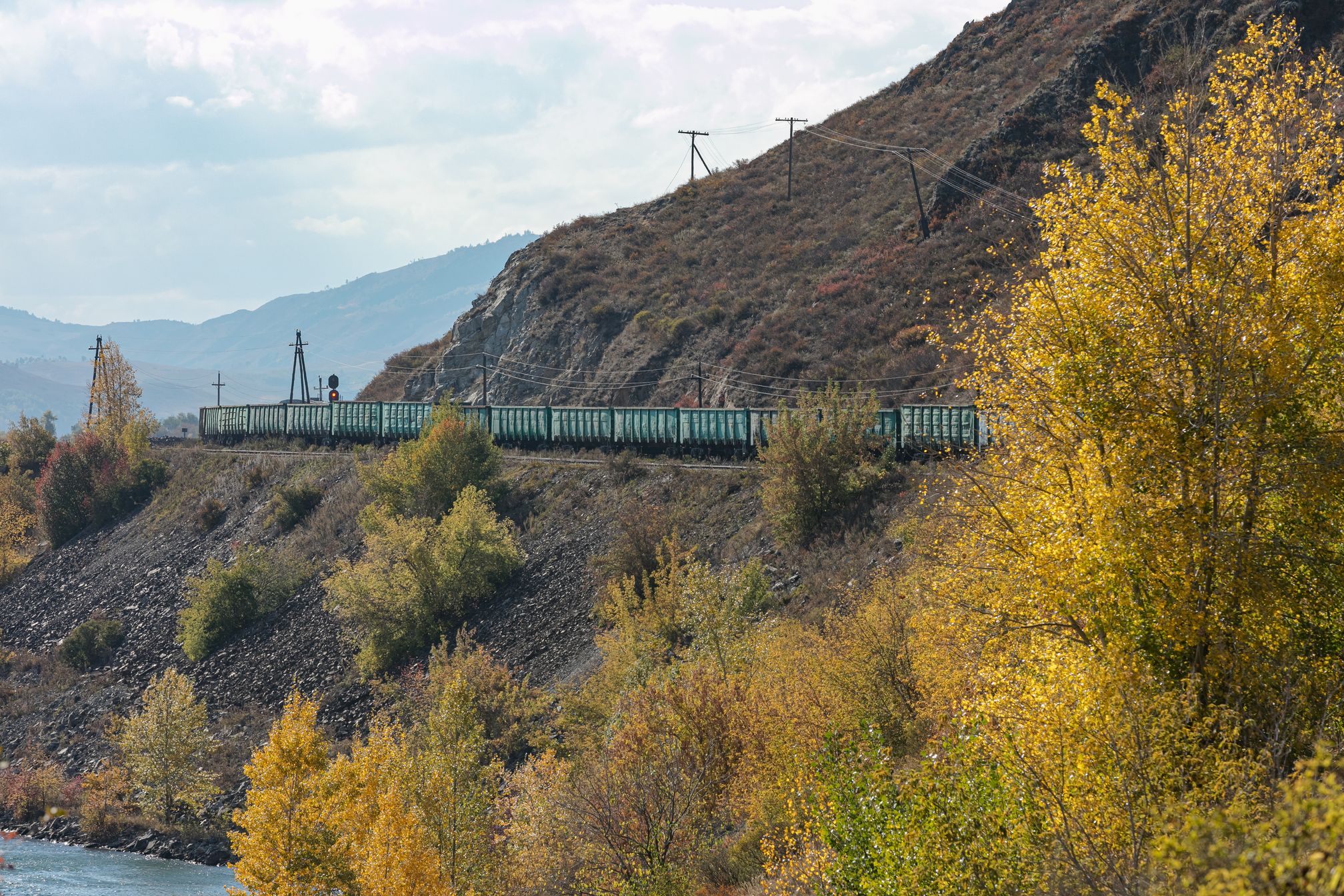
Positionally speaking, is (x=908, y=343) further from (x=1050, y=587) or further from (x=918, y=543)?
(x=1050, y=587)

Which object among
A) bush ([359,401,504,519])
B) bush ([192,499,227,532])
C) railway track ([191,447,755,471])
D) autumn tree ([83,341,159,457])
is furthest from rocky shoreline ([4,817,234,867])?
autumn tree ([83,341,159,457])

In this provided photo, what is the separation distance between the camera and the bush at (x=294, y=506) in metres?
69.6

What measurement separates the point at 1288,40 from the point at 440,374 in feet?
261

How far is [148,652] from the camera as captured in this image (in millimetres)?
62438

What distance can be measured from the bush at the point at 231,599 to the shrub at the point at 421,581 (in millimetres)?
9681

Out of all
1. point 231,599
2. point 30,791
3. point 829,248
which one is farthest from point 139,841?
point 829,248

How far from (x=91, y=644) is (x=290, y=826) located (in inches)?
1756

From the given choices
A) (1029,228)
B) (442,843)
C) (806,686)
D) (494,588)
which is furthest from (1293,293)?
(1029,228)

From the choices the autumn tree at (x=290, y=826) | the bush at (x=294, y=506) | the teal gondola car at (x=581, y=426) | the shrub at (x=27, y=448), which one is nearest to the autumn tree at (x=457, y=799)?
the autumn tree at (x=290, y=826)

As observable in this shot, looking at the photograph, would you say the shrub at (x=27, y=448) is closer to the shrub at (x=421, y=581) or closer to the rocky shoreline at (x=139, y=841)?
the rocky shoreline at (x=139, y=841)

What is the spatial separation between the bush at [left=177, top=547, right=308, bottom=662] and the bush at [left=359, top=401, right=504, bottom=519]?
7385 millimetres

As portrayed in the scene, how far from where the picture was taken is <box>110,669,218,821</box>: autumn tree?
44969mm

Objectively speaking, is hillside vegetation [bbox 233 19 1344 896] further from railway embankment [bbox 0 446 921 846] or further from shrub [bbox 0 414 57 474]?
shrub [bbox 0 414 57 474]

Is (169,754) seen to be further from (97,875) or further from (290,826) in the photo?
(290,826)
